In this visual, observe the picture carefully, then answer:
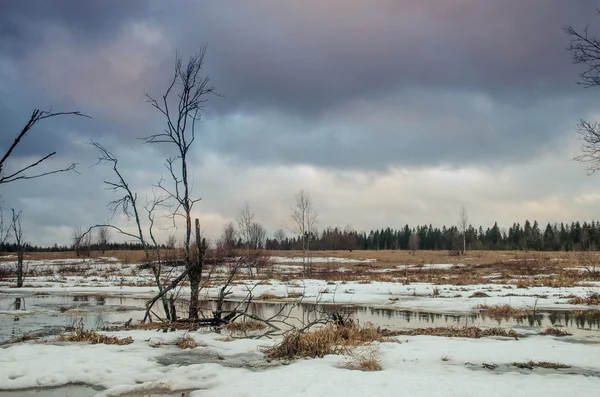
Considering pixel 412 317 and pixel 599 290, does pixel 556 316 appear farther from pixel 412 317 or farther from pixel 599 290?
pixel 599 290

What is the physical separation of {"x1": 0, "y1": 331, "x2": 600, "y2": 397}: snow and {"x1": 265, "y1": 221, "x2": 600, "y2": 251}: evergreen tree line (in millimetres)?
96212

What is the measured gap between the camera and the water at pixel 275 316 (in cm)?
1285

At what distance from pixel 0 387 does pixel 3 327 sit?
26.1 feet

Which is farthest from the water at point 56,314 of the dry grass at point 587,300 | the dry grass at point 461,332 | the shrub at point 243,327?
the dry grass at point 587,300

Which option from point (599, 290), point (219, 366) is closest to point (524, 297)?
point (599, 290)

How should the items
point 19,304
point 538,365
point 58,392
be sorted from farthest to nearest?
point 19,304, point 538,365, point 58,392

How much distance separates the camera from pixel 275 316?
36.1 feet

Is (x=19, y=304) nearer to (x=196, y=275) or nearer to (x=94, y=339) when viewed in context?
(x=196, y=275)

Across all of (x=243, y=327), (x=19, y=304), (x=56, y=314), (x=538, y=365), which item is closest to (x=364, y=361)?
(x=538, y=365)

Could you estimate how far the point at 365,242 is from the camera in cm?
14625

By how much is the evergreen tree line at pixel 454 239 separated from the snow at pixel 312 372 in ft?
316

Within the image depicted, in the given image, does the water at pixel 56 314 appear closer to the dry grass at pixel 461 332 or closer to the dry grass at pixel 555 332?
the dry grass at pixel 461 332

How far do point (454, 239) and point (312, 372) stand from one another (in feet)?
368

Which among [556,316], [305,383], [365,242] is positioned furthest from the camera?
[365,242]
